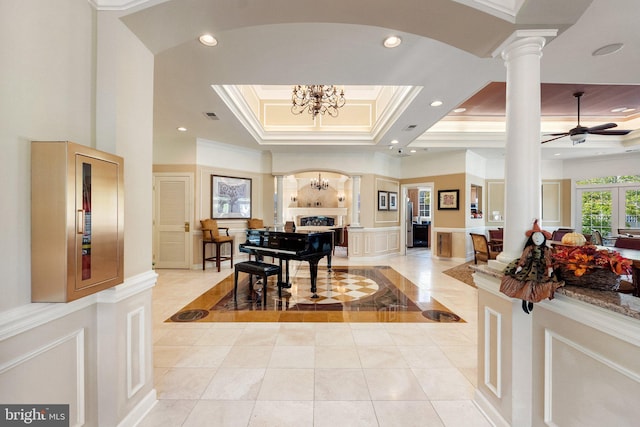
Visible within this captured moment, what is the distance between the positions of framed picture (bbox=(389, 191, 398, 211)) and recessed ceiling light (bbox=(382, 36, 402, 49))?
5.49 m

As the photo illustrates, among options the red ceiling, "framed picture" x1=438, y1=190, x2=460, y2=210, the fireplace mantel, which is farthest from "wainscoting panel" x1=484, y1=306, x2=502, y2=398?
the fireplace mantel

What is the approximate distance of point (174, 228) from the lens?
5.96 meters

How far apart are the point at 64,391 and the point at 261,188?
614 cm

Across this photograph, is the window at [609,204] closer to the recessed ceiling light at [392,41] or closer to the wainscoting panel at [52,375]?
the recessed ceiling light at [392,41]

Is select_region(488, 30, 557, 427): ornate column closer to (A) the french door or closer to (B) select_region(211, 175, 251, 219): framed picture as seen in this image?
(B) select_region(211, 175, 251, 219): framed picture

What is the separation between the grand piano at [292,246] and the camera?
Answer: 4.16 m

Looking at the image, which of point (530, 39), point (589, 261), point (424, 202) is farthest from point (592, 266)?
point (424, 202)

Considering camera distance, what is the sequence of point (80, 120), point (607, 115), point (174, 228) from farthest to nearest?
1. point (174, 228)
2. point (607, 115)
3. point (80, 120)

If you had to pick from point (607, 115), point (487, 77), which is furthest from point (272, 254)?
point (607, 115)

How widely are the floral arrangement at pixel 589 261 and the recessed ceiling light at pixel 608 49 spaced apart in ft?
7.63

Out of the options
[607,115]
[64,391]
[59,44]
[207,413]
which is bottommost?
[207,413]

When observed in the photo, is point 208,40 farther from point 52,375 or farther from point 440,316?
point 440,316

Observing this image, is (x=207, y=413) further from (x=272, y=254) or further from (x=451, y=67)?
(x=451, y=67)

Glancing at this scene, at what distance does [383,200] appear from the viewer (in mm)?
7547
